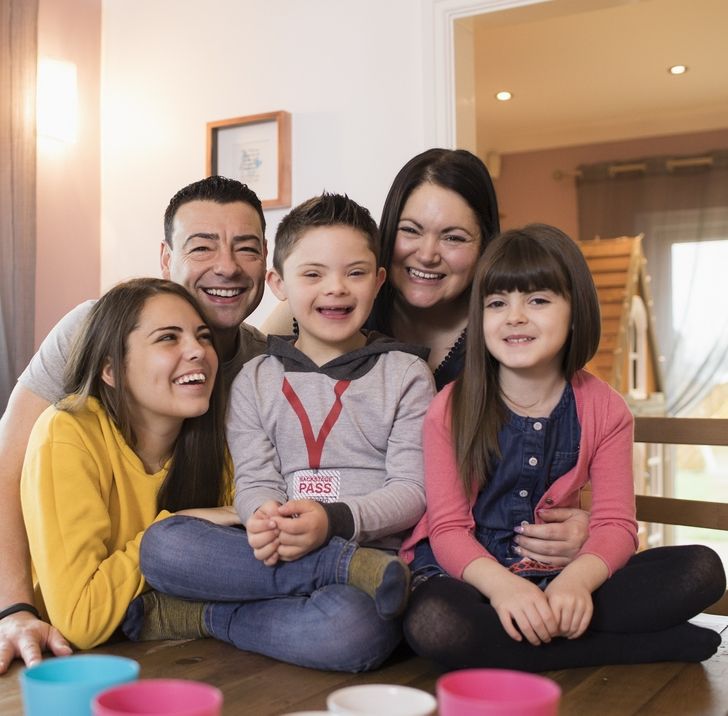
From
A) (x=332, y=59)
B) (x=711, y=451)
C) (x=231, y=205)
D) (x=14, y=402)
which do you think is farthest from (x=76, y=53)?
(x=711, y=451)

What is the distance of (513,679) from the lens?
0.71 m

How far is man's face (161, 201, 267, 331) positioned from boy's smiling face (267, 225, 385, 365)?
0.74 ft

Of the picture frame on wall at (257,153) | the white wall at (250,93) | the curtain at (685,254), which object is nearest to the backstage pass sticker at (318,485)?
the white wall at (250,93)

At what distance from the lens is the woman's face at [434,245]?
186 centimetres

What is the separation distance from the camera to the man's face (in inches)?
74.0

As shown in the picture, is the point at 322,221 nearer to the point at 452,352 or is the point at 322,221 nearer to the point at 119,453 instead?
the point at 452,352

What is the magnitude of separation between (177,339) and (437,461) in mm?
529

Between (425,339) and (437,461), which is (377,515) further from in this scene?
(425,339)

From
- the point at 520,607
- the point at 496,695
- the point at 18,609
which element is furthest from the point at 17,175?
the point at 496,695

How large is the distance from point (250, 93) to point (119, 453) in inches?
68.6

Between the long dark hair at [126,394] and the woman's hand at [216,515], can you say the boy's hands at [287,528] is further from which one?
the long dark hair at [126,394]

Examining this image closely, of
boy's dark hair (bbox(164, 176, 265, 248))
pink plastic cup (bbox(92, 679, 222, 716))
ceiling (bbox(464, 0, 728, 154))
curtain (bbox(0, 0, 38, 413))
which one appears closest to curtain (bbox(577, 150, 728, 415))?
ceiling (bbox(464, 0, 728, 154))

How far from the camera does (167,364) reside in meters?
1.65

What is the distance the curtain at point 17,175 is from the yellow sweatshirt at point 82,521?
1390 mm
